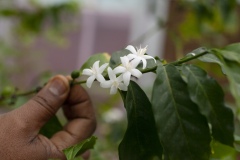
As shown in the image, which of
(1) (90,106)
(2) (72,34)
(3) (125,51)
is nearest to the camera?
(3) (125,51)

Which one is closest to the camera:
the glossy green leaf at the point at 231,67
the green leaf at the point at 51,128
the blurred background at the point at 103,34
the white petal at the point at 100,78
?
the glossy green leaf at the point at 231,67

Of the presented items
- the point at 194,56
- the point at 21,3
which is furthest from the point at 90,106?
the point at 21,3

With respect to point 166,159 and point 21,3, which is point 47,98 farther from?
point 21,3

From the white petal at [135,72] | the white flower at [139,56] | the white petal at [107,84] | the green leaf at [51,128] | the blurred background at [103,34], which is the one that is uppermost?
the white flower at [139,56]

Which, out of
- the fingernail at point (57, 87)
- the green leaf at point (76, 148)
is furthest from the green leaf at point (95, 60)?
the green leaf at point (76, 148)

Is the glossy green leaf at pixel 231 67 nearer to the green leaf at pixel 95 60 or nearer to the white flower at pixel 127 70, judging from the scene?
the white flower at pixel 127 70

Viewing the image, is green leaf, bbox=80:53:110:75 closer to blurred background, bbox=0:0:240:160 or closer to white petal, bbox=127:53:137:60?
white petal, bbox=127:53:137:60
